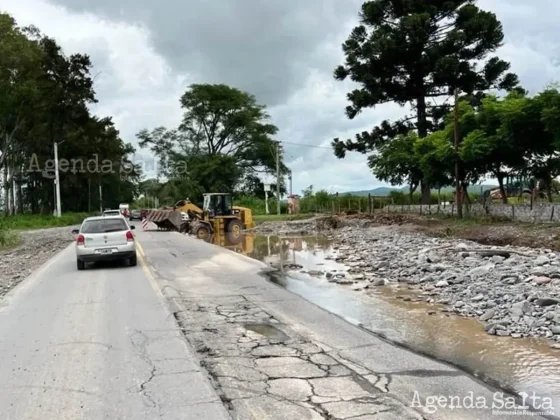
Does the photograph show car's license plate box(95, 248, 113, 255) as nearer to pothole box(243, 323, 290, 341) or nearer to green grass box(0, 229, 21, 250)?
pothole box(243, 323, 290, 341)

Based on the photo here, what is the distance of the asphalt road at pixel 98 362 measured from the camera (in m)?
5.48

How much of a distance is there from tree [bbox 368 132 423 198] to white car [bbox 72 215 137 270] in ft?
72.8

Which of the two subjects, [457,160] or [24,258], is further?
[457,160]

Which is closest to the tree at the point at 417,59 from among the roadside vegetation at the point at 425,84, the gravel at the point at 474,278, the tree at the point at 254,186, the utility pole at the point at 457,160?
the roadside vegetation at the point at 425,84

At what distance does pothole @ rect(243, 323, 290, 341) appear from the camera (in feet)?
27.1

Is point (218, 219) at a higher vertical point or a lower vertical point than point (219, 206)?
lower

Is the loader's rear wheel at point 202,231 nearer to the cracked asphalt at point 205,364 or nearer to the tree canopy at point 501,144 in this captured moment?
the tree canopy at point 501,144

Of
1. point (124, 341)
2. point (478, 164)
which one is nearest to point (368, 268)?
point (124, 341)

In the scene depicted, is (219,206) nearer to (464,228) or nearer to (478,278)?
(464,228)

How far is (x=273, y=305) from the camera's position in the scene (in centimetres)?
1092

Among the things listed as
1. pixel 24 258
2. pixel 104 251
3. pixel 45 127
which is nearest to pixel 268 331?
pixel 104 251

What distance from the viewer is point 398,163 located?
38.1 metres

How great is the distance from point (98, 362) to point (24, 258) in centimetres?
1960

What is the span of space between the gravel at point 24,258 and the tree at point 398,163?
21173 mm
